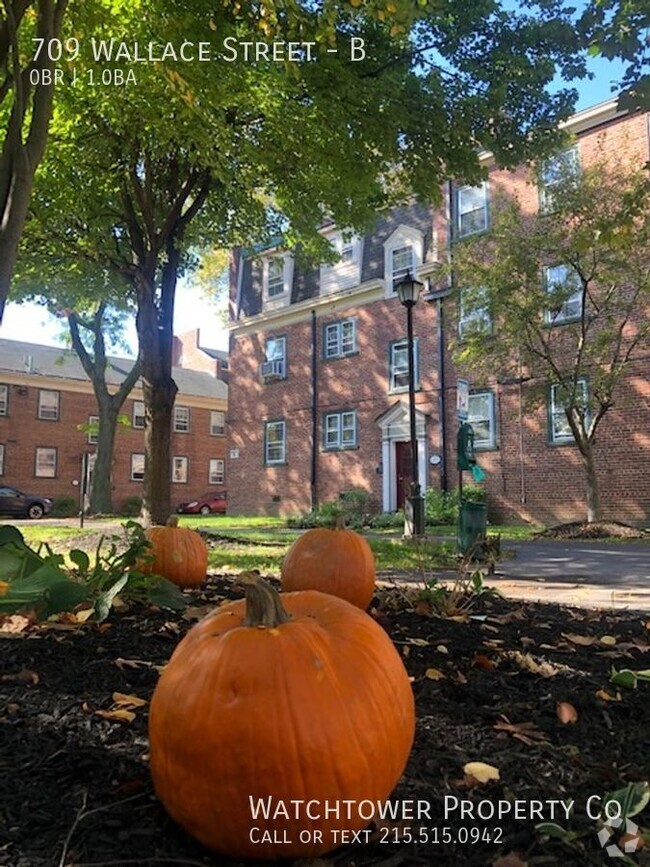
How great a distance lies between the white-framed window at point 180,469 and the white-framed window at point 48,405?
24.2 ft

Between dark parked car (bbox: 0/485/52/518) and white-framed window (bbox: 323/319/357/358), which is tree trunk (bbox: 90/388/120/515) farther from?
white-framed window (bbox: 323/319/357/358)

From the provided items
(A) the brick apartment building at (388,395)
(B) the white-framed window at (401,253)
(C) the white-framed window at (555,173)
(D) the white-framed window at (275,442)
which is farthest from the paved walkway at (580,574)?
(D) the white-framed window at (275,442)

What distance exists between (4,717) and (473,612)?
8.91 feet

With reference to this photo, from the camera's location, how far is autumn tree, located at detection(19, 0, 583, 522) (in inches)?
292

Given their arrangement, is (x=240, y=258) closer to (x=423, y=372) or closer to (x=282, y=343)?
(x=282, y=343)

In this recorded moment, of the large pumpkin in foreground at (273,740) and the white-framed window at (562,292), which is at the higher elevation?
the white-framed window at (562,292)

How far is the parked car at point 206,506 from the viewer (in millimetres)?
36375

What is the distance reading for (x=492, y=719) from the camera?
210cm

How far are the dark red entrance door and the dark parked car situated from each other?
18.4m

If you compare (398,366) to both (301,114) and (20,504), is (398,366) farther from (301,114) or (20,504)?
(20,504)

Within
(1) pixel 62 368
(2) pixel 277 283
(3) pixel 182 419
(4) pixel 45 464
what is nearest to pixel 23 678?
(2) pixel 277 283

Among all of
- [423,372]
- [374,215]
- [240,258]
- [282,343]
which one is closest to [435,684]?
[374,215]

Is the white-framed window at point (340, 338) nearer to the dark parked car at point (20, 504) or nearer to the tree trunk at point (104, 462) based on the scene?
the tree trunk at point (104, 462)

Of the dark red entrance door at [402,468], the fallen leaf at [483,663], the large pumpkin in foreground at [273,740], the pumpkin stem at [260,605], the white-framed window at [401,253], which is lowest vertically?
the fallen leaf at [483,663]
